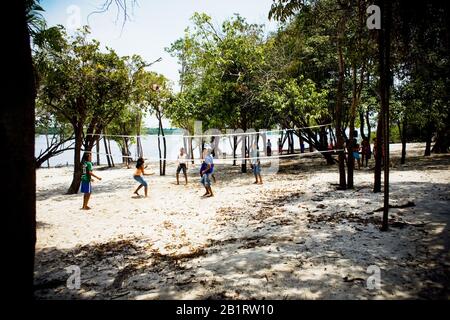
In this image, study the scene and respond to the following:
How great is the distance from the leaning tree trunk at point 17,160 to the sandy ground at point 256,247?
69.1 inches

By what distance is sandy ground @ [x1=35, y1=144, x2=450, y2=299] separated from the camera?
4023 mm

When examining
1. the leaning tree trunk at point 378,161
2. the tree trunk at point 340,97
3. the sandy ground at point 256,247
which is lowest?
the sandy ground at point 256,247

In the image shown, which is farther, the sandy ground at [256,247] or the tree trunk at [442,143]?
the tree trunk at [442,143]

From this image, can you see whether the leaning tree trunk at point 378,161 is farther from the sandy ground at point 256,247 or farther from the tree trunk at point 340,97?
the tree trunk at point 340,97

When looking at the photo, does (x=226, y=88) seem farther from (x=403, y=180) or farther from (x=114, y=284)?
(x=114, y=284)

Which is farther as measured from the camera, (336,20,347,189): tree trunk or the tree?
the tree

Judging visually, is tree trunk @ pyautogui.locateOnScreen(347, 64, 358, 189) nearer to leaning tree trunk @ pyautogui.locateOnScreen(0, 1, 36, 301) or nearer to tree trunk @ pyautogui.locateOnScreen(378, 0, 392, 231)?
tree trunk @ pyautogui.locateOnScreen(378, 0, 392, 231)

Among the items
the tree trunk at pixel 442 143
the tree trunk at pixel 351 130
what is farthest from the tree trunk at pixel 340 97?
the tree trunk at pixel 442 143

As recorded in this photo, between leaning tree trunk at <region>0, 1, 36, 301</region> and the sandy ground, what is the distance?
1.75 metres

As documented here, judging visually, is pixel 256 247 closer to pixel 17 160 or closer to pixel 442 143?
pixel 17 160

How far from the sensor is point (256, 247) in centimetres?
556

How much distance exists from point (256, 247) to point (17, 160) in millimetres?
4315

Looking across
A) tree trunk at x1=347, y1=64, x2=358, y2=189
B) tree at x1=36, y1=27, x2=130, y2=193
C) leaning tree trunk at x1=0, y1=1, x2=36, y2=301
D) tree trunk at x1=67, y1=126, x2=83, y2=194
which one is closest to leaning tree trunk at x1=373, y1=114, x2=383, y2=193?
tree trunk at x1=347, y1=64, x2=358, y2=189

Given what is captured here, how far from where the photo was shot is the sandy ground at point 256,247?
13.2 ft
